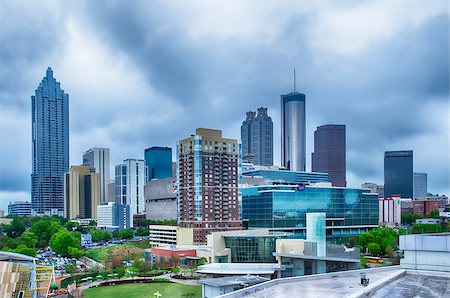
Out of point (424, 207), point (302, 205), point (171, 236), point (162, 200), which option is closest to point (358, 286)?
point (171, 236)

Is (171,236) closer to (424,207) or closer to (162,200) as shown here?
(162,200)

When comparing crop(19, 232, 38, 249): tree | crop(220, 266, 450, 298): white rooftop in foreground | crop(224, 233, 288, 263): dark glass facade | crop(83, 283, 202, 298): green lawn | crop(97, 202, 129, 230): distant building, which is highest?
crop(220, 266, 450, 298): white rooftop in foreground

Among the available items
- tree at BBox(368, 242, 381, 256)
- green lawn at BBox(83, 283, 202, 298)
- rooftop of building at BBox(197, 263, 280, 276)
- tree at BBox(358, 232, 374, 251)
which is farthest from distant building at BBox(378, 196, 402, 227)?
green lawn at BBox(83, 283, 202, 298)

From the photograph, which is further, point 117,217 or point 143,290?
point 117,217

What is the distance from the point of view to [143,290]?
56281mm

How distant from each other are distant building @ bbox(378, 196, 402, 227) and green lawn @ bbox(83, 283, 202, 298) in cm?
12456

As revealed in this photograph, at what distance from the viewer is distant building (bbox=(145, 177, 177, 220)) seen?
550 ft

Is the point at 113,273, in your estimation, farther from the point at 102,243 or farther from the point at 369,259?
the point at 102,243

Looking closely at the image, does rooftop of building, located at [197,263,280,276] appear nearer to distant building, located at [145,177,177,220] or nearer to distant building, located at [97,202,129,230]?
distant building, located at [145,177,177,220]

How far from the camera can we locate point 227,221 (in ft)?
335

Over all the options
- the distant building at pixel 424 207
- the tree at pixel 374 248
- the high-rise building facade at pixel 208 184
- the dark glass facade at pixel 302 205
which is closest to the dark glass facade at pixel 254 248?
the tree at pixel 374 248

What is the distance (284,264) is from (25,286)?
3437 cm

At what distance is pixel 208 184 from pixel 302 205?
28.5 meters

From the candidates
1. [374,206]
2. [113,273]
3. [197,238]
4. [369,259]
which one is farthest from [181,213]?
[374,206]
